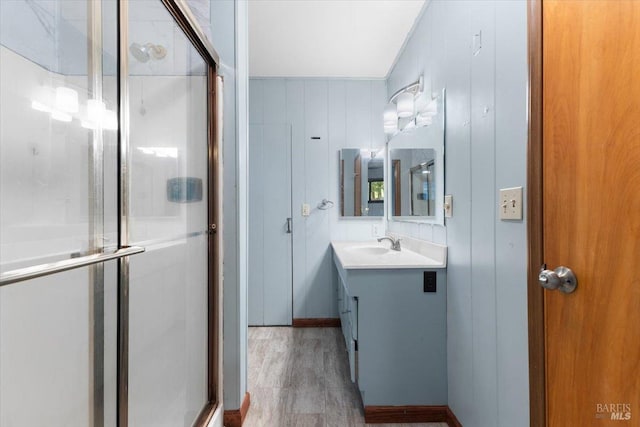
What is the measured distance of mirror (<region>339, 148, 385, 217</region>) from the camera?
3100 millimetres

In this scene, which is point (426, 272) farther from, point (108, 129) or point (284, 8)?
point (284, 8)

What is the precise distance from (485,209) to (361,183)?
1.83 meters

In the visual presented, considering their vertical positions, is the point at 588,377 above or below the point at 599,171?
below

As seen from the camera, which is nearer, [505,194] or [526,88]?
[526,88]

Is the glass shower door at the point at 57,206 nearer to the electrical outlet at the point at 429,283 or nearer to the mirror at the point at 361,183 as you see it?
the electrical outlet at the point at 429,283

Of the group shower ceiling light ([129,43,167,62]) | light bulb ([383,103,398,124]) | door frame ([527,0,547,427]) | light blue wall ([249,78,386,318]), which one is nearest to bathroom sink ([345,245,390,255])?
light blue wall ([249,78,386,318])

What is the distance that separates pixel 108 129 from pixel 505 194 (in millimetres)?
1272

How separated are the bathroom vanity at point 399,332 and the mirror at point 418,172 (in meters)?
0.41

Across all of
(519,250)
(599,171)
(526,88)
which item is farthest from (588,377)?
(526,88)

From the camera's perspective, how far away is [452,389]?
163cm

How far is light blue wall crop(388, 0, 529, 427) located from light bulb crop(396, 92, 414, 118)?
1.46 ft

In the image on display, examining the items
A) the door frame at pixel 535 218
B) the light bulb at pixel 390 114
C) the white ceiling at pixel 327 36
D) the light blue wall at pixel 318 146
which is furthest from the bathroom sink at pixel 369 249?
the white ceiling at pixel 327 36

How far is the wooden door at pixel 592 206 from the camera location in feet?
2.50

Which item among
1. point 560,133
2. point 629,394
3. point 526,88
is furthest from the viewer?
point 526,88
